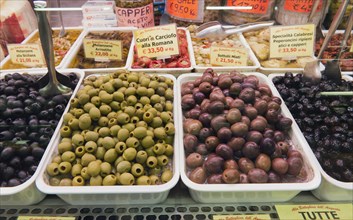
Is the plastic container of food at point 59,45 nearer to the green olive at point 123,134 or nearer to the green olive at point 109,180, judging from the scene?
the green olive at point 123,134

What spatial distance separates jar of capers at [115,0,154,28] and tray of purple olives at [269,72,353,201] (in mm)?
898

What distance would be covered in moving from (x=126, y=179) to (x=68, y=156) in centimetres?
21

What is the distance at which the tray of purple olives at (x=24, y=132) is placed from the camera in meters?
0.92

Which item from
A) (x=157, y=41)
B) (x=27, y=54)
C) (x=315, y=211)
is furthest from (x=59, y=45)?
(x=315, y=211)

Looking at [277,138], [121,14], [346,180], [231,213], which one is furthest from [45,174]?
[121,14]

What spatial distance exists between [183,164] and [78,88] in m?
0.63

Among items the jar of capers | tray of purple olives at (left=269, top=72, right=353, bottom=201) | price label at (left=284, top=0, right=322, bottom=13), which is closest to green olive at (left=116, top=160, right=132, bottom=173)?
tray of purple olives at (left=269, top=72, right=353, bottom=201)

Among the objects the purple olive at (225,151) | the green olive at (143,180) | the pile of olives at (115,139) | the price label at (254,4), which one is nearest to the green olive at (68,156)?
the pile of olives at (115,139)

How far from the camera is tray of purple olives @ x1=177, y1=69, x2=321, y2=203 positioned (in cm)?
91

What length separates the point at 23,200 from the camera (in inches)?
36.4

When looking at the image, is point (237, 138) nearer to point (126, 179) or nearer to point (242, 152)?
point (242, 152)

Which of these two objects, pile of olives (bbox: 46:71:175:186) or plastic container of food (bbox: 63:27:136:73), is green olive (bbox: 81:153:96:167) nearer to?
pile of olives (bbox: 46:71:175:186)

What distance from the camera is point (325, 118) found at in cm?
109

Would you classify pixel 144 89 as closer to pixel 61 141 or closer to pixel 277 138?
pixel 61 141
